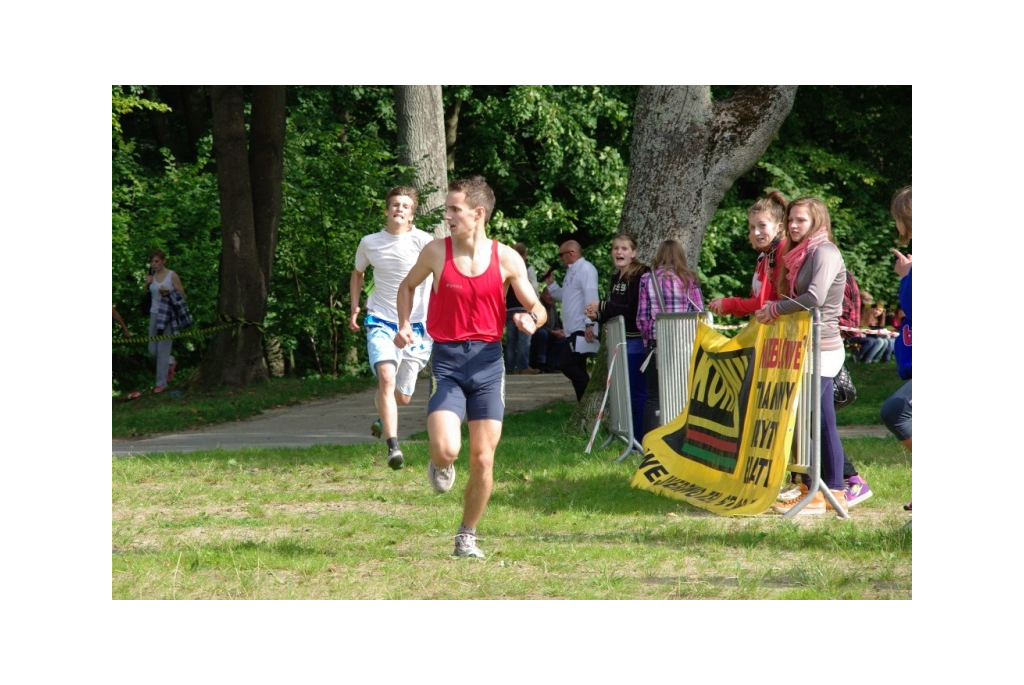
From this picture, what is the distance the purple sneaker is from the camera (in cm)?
808

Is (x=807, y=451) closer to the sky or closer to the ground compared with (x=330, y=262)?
closer to the ground

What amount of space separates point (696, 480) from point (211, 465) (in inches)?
169

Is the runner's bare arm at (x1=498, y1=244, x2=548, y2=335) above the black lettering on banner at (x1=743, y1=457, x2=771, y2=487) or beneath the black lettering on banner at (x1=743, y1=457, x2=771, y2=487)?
above

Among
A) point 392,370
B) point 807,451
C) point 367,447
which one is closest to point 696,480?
point 807,451

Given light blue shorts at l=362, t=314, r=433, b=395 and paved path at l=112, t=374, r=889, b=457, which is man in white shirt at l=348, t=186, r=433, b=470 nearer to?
light blue shorts at l=362, t=314, r=433, b=395

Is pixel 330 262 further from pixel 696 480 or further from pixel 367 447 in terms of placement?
pixel 696 480

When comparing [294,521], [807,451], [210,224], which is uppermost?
[210,224]

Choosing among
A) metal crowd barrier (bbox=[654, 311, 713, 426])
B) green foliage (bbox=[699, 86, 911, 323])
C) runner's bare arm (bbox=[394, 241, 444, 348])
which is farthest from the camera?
green foliage (bbox=[699, 86, 911, 323])

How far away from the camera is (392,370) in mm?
9258

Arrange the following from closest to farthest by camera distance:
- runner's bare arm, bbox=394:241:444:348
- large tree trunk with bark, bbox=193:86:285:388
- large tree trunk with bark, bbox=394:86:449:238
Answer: runner's bare arm, bbox=394:241:444:348
large tree trunk with bark, bbox=193:86:285:388
large tree trunk with bark, bbox=394:86:449:238

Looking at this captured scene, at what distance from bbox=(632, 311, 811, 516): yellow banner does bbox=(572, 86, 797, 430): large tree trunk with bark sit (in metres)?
2.52

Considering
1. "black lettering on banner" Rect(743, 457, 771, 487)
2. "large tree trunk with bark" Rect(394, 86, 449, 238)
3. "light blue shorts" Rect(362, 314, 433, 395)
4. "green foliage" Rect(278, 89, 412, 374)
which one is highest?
"large tree trunk with bark" Rect(394, 86, 449, 238)

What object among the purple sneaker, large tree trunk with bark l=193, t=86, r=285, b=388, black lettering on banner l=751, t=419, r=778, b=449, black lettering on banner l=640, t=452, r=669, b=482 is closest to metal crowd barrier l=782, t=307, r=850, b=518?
black lettering on banner l=751, t=419, r=778, b=449

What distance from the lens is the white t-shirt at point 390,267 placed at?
9.41m
